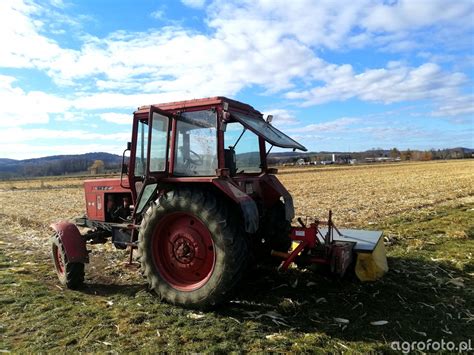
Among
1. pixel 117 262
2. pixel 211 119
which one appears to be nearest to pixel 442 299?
pixel 211 119

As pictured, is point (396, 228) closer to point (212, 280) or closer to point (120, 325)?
point (212, 280)

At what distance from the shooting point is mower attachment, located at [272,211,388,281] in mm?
5578

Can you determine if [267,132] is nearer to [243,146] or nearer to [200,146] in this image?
[243,146]

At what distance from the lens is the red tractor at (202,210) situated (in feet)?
16.2

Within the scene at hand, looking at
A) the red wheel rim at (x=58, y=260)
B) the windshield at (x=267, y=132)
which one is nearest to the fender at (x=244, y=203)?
the windshield at (x=267, y=132)

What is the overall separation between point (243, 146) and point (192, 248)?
1919 mm

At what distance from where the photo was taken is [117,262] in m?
8.02

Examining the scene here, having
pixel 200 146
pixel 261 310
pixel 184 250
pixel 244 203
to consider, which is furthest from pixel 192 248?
pixel 200 146

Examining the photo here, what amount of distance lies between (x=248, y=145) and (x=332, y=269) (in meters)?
2.30

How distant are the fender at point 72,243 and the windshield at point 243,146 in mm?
2797

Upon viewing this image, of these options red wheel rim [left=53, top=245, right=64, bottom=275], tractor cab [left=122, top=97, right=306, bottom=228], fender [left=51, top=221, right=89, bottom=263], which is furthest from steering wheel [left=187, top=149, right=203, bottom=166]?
red wheel rim [left=53, top=245, right=64, bottom=275]

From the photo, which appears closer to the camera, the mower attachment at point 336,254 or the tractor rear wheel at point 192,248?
the tractor rear wheel at point 192,248

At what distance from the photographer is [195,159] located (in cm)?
560

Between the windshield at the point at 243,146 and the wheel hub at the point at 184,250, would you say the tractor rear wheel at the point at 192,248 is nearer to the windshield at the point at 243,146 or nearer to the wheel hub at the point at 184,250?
the wheel hub at the point at 184,250
